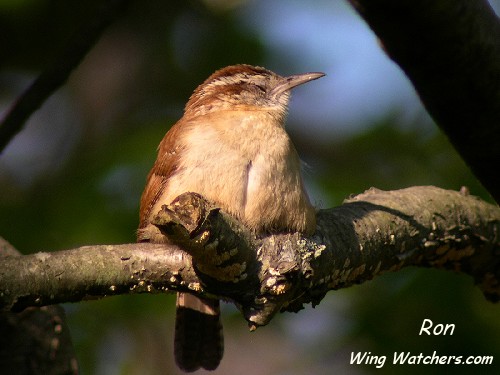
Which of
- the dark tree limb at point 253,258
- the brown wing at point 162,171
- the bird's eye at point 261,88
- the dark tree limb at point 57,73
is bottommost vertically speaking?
the dark tree limb at point 253,258

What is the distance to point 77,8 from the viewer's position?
842 cm

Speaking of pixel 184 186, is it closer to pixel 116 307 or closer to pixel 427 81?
pixel 427 81

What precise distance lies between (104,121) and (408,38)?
18.3 feet

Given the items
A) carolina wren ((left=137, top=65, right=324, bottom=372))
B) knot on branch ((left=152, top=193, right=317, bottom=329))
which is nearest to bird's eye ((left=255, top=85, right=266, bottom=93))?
carolina wren ((left=137, top=65, right=324, bottom=372))

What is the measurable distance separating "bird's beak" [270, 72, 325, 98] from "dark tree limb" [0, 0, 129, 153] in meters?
1.74

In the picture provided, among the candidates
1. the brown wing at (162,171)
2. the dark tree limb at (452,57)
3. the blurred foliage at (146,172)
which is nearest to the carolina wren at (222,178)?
the brown wing at (162,171)

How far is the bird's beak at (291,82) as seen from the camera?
18.0 ft

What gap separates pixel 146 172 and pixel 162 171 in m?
1.16

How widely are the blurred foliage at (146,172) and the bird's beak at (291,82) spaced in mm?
632

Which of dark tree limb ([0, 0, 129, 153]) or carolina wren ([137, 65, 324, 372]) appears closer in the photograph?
dark tree limb ([0, 0, 129, 153])

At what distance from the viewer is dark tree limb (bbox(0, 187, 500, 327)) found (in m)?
3.06

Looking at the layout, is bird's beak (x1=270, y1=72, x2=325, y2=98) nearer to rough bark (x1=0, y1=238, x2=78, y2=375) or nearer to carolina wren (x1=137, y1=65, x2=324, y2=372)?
carolina wren (x1=137, y1=65, x2=324, y2=372)

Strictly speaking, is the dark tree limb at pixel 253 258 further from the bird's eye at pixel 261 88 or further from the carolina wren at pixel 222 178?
the bird's eye at pixel 261 88

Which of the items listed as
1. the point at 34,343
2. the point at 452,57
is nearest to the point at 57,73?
the point at 34,343
